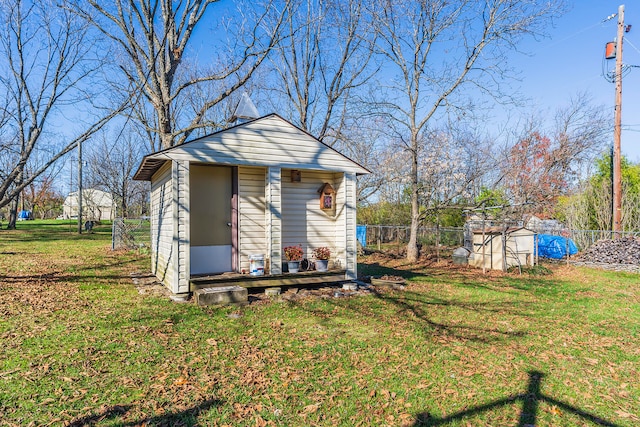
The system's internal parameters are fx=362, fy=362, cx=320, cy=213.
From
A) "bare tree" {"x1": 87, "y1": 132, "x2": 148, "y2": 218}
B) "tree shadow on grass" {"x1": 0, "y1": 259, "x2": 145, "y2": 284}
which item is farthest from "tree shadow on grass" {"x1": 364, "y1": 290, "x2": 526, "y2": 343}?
"bare tree" {"x1": 87, "y1": 132, "x2": 148, "y2": 218}

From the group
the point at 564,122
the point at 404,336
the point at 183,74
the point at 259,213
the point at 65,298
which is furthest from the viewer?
the point at 183,74

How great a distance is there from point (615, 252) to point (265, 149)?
1178 centimetres

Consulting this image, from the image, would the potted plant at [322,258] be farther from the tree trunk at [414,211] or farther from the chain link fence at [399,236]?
the chain link fence at [399,236]

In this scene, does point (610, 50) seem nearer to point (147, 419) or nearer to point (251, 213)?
point (251, 213)

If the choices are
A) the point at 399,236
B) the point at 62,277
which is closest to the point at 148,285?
the point at 62,277

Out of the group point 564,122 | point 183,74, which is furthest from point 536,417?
point 183,74

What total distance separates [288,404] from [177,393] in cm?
104

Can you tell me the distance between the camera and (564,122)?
17797mm

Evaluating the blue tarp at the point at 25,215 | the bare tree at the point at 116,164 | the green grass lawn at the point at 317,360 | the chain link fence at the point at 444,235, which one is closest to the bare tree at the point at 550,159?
the chain link fence at the point at 444,235

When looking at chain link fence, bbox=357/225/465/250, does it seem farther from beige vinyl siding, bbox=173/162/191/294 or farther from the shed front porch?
beige vinyl siding, bbox=173/162/191/294

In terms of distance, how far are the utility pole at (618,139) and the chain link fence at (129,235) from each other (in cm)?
1794

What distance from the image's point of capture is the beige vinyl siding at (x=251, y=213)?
7.69 metres

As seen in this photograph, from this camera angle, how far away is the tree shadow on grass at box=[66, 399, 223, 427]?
2832 mm

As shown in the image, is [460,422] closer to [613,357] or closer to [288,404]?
[288,404]
